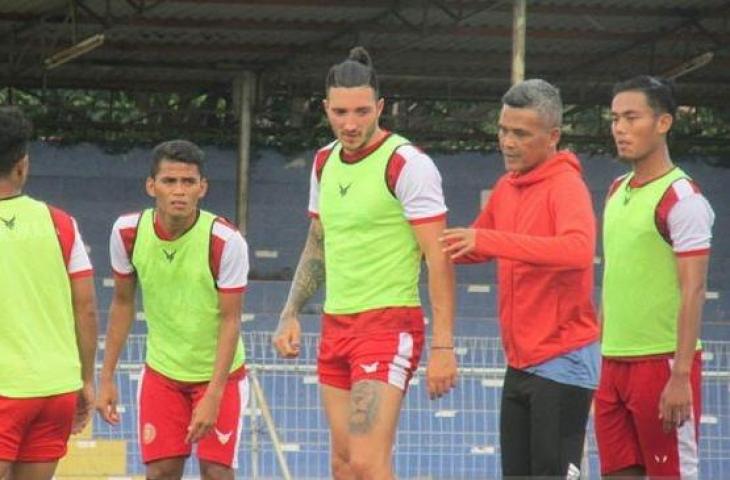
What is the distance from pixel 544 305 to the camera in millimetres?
7320

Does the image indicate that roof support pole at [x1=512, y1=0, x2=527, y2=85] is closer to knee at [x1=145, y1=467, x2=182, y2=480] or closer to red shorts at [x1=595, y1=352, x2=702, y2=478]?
knee at [x1=145, y1=467, x2=182, y2=480]

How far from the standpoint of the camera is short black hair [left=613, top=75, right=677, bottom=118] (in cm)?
783

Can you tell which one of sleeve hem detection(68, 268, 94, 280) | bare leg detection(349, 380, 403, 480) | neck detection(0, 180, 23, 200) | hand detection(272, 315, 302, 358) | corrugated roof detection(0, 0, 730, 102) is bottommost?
bare leg detection(349, 380, 403, 480)

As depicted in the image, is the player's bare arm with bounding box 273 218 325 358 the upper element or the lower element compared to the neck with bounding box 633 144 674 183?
lower

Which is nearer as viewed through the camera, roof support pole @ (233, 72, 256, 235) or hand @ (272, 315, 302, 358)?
hand @ (272, 315, 302, 358)

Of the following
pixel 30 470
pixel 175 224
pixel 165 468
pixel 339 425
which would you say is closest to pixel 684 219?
pixel 339 425

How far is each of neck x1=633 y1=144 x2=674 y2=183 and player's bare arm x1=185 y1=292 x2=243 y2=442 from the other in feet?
7.16

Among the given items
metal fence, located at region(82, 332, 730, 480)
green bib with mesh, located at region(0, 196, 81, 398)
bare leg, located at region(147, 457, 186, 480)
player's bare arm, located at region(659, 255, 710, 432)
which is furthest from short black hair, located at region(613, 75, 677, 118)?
metal fence, located at region(82, 332, 730, 480)

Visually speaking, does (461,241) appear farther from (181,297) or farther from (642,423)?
(181,297)

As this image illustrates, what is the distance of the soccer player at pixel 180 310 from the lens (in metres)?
8.91

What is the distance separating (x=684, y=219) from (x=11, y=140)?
2837 millimetres

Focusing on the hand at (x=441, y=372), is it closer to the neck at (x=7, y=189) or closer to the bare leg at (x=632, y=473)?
the bare leg at (x=632, y=473)

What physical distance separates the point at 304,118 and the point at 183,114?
205 centimetres

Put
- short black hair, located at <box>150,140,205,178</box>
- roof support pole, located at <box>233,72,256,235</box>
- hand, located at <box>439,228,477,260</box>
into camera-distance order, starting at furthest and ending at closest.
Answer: roof support pole, located at <box>233,72,256,235</box> < short black hair, located at <box>150,140,205,178</box> < hand, located at <box>439,228,477,260</box>
